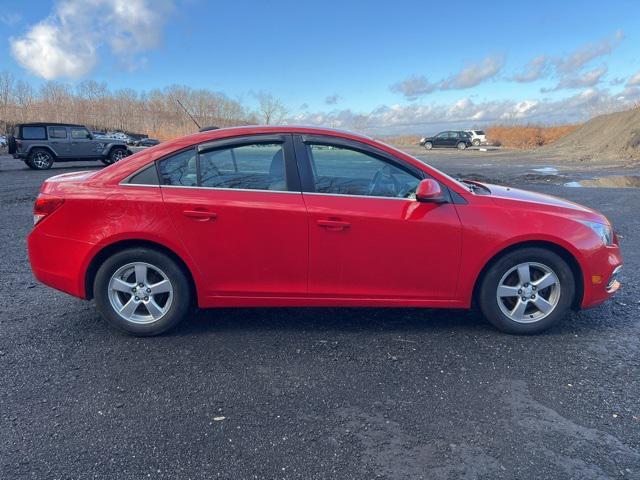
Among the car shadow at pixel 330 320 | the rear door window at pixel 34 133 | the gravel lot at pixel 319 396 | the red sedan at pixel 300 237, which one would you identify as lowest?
the gravel lot at pixel 319 396

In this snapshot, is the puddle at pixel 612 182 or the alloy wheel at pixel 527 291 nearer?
the alloy wheel at pixel 527 291

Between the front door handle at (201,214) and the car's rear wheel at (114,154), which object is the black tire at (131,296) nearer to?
the front door handle at (201,214)

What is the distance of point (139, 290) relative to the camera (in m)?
3.71

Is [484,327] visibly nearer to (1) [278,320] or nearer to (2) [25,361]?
(1) [278,320]

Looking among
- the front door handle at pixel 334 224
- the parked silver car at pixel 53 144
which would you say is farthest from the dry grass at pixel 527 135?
the front door handle at pixel 334 224

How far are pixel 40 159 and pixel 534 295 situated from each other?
22567mm

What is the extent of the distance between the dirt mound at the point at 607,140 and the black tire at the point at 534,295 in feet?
96.2

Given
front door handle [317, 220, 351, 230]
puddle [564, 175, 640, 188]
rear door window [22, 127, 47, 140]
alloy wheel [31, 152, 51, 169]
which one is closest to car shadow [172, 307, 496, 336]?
front door handle [317, 220, 351, 230]

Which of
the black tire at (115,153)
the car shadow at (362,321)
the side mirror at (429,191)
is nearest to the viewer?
the side mirror at (429,191)

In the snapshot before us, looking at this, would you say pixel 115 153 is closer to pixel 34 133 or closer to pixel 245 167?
pixel 34 133

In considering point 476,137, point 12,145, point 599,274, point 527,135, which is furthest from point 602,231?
point 527,135

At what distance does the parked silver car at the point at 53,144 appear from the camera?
2011cm

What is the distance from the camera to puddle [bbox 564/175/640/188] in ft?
49.2

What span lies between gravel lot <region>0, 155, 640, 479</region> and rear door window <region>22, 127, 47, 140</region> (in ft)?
63.0
